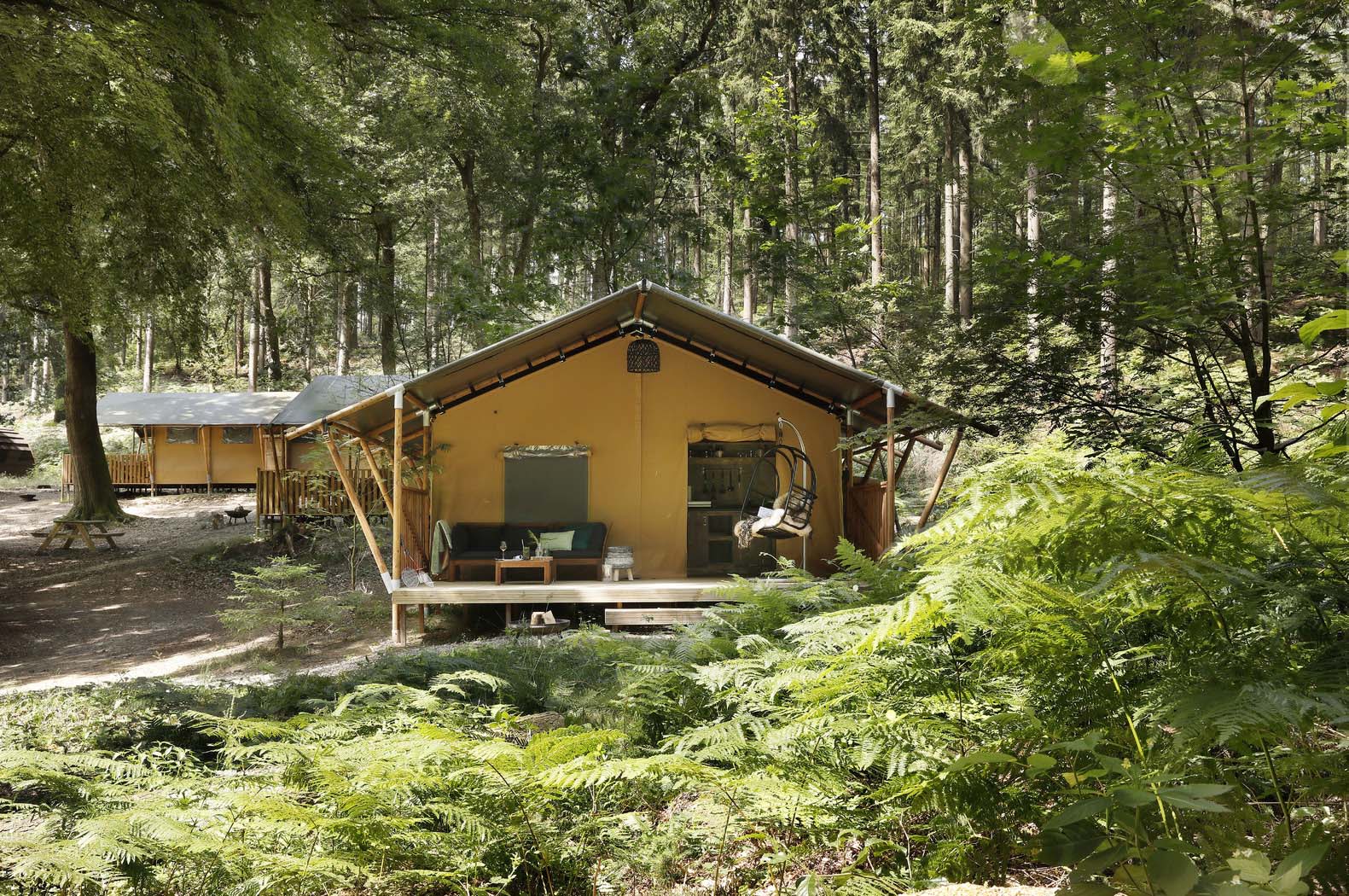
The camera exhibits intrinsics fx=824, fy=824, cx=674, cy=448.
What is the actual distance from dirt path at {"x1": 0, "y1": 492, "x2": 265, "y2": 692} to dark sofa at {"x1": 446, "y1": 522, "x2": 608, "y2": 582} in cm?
262

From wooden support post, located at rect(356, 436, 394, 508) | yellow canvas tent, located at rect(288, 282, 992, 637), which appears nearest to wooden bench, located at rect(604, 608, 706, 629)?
yellow canvas tent, located at rect(288, 282, 992, 637)

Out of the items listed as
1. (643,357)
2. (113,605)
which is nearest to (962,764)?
Result: (643,357)

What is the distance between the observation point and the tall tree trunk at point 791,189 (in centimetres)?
1554

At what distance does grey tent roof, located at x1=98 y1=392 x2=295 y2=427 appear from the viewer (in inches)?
844

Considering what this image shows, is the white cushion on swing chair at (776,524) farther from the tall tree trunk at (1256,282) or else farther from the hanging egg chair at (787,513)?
the tall tree trunk at (1256,282)

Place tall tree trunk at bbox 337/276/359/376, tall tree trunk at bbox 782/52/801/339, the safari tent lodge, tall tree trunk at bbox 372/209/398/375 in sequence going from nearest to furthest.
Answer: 1. tall tree trunk at bbox 782/52/801/339
2. tall tree trunk at bbox 372/209/398/375
3. the safari tent lodge
4. tall tree trunk at bbox 337/276/359/376

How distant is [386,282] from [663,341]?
8.39 m

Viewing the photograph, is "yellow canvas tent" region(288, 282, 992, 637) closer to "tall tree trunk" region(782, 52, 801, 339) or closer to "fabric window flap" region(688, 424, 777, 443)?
"fabric window flap" region(688, 424, 777, 443)

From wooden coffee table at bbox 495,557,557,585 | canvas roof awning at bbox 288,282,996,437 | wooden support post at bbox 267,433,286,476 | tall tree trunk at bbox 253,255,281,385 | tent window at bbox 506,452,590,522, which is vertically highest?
tall tree trunk at bbox 253,255,281,385

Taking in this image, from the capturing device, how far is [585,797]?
8.01ft

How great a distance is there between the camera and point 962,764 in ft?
4.75

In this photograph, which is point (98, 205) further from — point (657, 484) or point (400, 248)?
point (400, 248)

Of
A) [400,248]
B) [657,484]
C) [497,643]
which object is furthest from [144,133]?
[400,248]

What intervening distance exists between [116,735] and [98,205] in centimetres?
622
